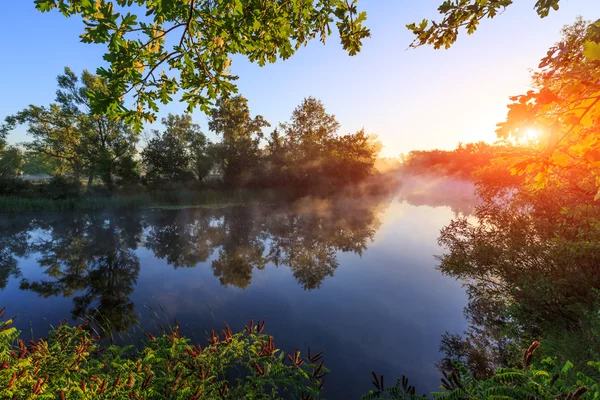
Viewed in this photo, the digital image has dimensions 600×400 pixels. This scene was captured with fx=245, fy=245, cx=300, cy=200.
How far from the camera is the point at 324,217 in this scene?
2142cm

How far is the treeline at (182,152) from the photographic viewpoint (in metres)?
26.7

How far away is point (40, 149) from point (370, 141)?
40.6 m

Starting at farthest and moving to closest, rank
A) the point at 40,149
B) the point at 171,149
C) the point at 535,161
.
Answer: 1. the point at 171,149
2. the point at 40,149
3. the point at 535,161

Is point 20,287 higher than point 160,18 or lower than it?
lower

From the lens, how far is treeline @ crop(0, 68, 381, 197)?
87.7ft

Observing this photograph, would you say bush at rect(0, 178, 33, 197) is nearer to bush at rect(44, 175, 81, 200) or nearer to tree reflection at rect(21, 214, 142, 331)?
bush at rect(44, 175, 81, 200)

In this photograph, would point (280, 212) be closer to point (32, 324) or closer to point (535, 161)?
point (32, 324)

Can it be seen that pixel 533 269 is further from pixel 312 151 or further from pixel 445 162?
pixel 445 162

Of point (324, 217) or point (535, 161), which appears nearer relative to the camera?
point (535, 161)

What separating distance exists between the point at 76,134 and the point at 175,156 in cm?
1029

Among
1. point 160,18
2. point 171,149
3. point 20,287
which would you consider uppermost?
point 171,149

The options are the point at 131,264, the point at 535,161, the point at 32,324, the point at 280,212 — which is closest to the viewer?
the point at 535,161

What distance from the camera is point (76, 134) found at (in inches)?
1102

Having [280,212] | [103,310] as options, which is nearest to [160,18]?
[103,310]
